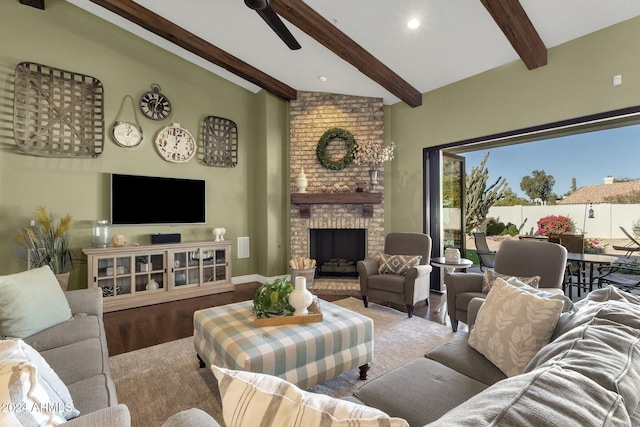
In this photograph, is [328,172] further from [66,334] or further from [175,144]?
[66,334]

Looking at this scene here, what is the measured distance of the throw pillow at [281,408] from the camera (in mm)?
609

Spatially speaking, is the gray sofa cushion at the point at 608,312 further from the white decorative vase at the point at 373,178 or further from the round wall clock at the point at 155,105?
the round wall clock at the point at 155,105

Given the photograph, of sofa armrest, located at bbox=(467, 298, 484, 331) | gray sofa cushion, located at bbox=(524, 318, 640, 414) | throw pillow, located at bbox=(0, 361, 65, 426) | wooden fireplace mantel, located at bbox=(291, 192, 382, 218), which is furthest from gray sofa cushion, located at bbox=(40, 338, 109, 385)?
wooden fireplace mantel, located at bbox=(291, 192, 382, 218)

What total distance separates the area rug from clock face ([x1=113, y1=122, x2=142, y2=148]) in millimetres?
2818

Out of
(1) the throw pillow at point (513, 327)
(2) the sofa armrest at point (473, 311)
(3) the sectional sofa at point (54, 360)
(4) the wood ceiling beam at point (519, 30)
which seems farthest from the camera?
(4) the wood ceiling beam at point (519, 30)

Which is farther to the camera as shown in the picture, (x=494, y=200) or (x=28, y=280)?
(x=494, y=200)

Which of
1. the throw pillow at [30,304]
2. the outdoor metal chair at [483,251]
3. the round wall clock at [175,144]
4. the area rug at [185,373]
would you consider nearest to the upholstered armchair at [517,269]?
the area rug at [185,373]

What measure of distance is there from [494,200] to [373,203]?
83.2 inches

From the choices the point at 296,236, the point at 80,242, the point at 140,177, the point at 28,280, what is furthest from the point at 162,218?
the point at 28,280

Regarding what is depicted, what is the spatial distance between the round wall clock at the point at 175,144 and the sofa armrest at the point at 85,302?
259cm

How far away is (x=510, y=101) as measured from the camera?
3717mm

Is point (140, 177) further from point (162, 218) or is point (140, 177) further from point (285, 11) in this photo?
point (285, 11)

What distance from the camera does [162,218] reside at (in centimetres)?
446

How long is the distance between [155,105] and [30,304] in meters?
3.33
